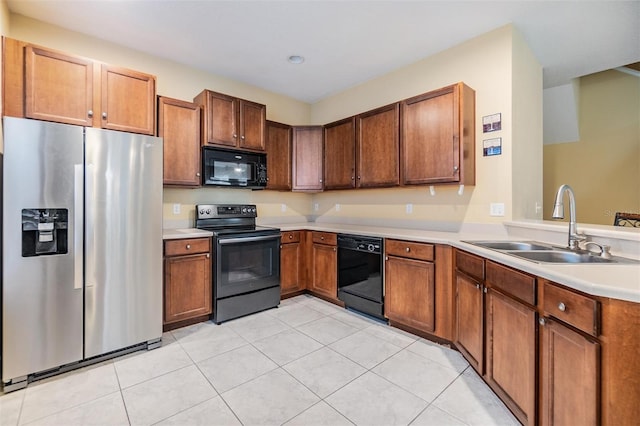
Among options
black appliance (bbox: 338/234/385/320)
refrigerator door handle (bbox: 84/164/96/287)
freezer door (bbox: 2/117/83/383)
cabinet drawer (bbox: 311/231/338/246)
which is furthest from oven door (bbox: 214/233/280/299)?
freezer door (bbox: 2/117/83/383)

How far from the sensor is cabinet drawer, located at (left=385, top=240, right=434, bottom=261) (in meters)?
2.54

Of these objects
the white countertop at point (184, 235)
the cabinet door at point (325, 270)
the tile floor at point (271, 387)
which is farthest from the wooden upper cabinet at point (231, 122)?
the tile floor at point (271, 387)

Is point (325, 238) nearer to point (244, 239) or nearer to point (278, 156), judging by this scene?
point (244, 239)

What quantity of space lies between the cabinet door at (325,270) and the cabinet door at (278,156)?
1.01 meters

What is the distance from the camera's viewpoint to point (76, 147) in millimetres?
2043

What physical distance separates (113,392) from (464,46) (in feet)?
13.4

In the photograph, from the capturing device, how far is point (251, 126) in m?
3.44

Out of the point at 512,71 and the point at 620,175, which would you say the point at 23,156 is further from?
the point at 620,175

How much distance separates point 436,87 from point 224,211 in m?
2.77

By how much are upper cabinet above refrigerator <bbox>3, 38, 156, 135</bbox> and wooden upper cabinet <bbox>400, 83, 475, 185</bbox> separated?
2.47 metres

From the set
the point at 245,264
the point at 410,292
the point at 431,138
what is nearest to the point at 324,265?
the point at 245,264

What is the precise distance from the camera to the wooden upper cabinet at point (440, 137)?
2604mm

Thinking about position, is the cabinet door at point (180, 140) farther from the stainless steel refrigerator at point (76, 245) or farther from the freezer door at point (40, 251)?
the freezer door at point (40, 251)

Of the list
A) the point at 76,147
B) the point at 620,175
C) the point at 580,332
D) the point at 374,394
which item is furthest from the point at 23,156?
the point at 620,175
